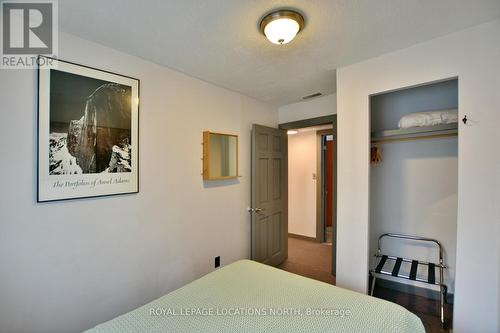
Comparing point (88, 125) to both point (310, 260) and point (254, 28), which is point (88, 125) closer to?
point (254, 28)

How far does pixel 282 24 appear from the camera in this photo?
4.72 ft

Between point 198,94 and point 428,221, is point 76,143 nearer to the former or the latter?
point 198,94

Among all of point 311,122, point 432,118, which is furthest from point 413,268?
point 311,122

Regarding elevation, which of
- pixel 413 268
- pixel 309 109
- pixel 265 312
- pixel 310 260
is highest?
pixel 309 109

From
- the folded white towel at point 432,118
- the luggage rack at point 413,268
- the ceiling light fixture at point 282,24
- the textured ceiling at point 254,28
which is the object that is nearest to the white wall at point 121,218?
the textured ceiling at point 254,28

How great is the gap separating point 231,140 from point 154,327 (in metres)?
2.05

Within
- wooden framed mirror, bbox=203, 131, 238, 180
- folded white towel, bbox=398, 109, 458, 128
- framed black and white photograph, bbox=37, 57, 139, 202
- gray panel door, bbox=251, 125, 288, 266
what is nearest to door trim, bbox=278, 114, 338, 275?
gray panel door, bbox=251, 125, 288, 266

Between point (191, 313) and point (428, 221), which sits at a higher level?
point (428, 221)

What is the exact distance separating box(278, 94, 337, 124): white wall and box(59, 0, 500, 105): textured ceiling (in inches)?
32.4

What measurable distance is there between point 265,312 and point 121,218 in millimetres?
1378

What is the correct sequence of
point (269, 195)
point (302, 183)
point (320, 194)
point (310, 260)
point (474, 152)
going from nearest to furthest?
point (474, 152) < point (269, 195) < point (310, 260) < point (320, 194) < point (302, 183)

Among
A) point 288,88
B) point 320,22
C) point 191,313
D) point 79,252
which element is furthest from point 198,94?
point 191,313

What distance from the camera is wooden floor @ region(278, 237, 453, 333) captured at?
2133 millimetres

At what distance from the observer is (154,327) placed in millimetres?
1113
